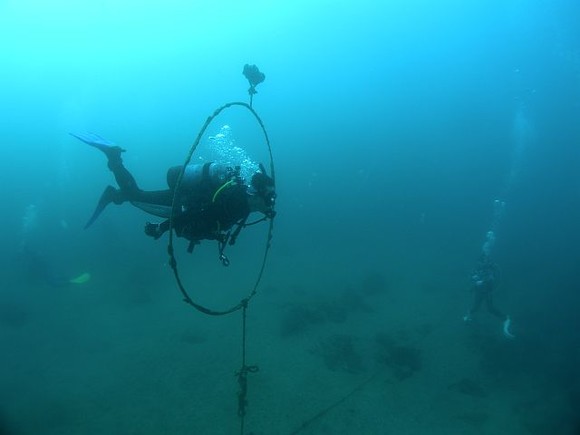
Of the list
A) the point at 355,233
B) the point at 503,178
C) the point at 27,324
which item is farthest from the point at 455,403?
the point at 503,178

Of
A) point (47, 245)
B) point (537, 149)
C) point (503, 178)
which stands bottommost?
point (47, 245)

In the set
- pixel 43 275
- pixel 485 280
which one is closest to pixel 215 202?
pixel 485 280

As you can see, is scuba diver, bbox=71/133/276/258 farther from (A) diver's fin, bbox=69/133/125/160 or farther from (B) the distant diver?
(B) the distant diver

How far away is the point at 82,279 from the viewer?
21469 millimetres

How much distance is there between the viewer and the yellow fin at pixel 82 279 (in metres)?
20.3

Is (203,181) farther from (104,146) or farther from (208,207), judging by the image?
(104,146)

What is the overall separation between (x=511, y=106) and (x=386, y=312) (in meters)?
97.8

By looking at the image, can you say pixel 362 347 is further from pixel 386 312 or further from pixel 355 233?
pixel 355 233

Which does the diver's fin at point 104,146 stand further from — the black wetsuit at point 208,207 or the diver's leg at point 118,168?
the black wetsuit at point 208,207

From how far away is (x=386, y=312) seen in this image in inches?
698

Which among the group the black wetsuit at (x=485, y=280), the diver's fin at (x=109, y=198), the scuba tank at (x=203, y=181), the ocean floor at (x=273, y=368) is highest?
the scuba tank at (x=203, y=181)

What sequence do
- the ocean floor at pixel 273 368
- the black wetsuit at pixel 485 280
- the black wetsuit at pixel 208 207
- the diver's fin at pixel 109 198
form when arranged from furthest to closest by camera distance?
1. the black wetsuit at pixel 485 280
2. the ocean floor at pixel 273 368
3. the diver's fin at pixel 109 198
4. the black wetsuit at pixel 208 207

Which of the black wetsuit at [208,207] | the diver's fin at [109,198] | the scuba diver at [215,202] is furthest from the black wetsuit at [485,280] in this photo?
the diver's fin at [109,198]

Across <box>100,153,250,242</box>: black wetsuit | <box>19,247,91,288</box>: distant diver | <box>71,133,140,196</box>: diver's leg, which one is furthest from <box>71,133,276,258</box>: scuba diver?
<box>19,247,91,288</box>: distant diver
